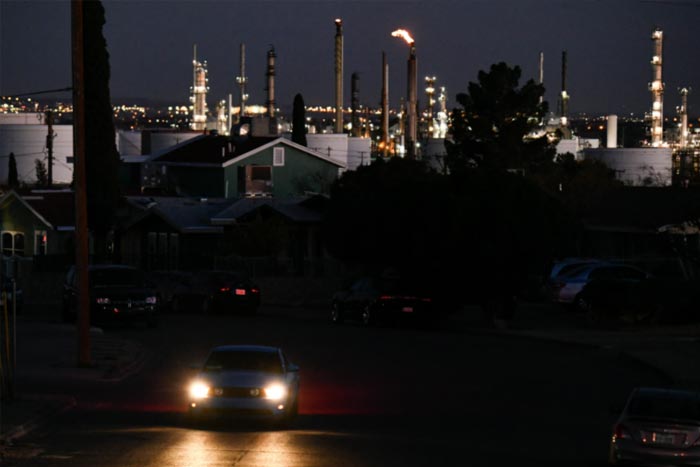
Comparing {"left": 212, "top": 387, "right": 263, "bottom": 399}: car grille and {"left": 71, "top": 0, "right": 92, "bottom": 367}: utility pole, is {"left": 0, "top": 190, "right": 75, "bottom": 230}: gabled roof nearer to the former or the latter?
{"left": 71, "top": 0, "right": 92, "bottom": 367}: utility pole

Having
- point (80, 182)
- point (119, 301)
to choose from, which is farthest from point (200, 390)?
point (119, 301)

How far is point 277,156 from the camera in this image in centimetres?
8256

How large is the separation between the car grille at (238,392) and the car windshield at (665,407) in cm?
653

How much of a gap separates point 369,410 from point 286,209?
43736mm

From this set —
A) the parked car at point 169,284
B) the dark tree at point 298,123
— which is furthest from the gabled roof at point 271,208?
the dark tree at point 298,123

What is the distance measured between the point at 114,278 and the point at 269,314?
9.02 metres

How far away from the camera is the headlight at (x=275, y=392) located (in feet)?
67.9

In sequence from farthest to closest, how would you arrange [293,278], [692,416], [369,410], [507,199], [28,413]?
[293,278] → [507,199] → [369,410] → [28,413] → [692,416]

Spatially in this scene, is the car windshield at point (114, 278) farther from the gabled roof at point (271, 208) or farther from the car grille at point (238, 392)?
the car grille at point (238, 392)

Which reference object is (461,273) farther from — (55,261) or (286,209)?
(55,261)

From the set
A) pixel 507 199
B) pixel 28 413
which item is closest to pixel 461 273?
pixel 507 199

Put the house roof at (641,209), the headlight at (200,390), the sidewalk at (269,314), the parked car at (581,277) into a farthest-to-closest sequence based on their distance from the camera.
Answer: the house roof at (641,209) < the parked car at (581,277) < the sidewalk at (269,314) < the headlight at (200,390)

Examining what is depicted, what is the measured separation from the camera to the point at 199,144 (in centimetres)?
8588

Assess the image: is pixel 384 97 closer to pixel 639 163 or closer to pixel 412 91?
pixel 412 91
